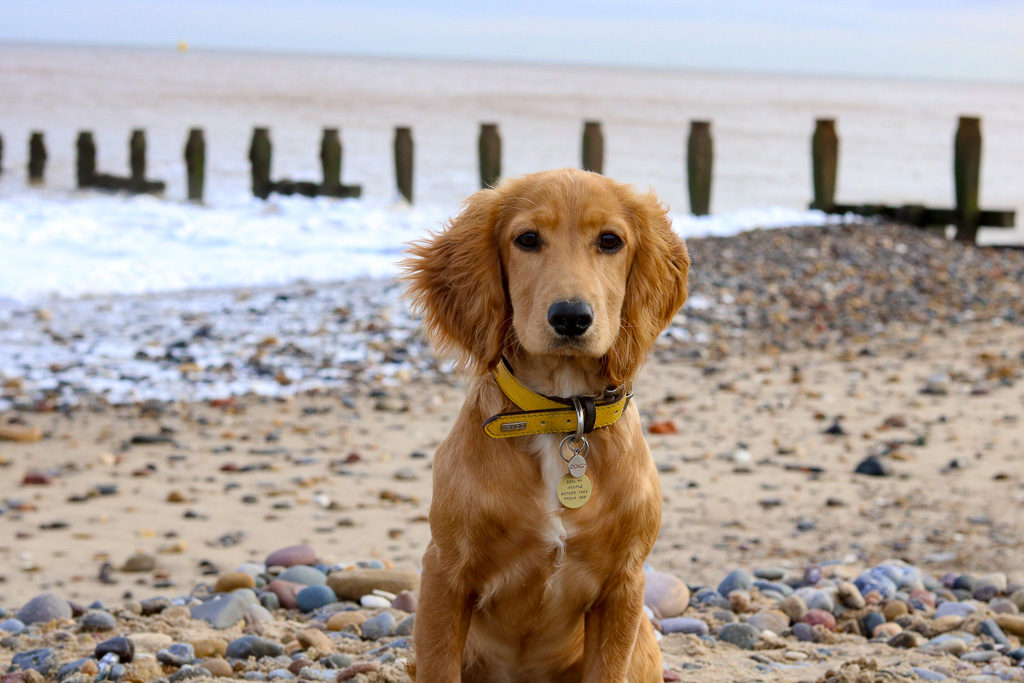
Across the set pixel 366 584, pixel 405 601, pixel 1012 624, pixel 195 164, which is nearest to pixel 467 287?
pixel 405 601

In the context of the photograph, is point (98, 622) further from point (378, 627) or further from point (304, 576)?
point (378, 627)

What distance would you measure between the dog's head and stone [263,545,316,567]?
2703 mm

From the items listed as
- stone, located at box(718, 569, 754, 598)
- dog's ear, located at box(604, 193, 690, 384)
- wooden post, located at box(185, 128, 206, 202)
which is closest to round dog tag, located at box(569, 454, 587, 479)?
dog's ear, located at box(604, 193, 690, 384)

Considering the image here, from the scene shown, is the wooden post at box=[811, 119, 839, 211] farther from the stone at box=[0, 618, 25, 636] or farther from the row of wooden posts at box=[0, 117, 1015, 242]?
the stone at box=[0, 618, 25, 636]

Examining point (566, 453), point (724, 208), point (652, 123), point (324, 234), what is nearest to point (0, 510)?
point (566, 453)

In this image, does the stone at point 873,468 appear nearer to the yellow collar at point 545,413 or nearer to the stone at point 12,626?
the yellow collar at point 545,413

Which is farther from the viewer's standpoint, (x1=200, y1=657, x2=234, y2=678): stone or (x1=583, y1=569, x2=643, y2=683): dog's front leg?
(x1=200, y1=657, x2=234, y2=678): stone

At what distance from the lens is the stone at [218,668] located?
4.25 metres

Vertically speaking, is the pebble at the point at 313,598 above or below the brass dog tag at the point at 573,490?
below

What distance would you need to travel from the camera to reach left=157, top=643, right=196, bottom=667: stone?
4.37 meters

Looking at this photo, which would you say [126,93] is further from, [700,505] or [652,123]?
[700,505]

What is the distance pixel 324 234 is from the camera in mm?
18312

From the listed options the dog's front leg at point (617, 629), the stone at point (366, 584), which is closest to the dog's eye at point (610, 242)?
the dog's front leg at point (617, 629)

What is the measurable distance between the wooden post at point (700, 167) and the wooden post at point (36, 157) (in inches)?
613
